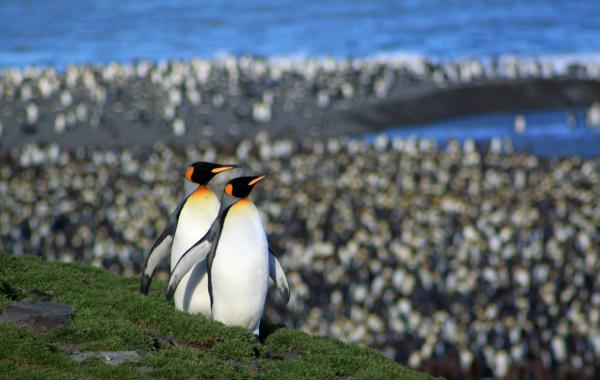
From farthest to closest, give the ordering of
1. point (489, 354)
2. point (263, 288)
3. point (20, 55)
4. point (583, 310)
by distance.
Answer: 1. point (20, 55)
2. point (583, 310)
3. point (489, 354)
4. point (263, 288)

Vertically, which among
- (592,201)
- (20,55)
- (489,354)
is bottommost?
(489,354)

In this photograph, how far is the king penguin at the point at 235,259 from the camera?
327 inches

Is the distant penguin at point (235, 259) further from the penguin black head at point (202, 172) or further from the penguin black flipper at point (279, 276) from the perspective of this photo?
the penguin black head at point (202, 172)

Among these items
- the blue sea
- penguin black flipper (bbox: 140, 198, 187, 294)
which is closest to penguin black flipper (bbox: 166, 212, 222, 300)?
penguin black flipper (bbox: 140, 198, 187, 294)

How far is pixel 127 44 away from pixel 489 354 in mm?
69887

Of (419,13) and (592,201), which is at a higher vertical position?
(419,13)

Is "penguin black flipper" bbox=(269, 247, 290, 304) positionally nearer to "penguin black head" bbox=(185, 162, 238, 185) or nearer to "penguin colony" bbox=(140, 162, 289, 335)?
"penguin colony" bbox=(140, 162, 289, 335)

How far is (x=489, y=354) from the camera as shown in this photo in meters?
17.1

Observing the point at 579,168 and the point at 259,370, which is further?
the point at 579,168

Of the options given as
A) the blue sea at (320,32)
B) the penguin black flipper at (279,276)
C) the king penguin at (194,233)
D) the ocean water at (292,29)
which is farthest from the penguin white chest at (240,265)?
the ocean water at (292,29)

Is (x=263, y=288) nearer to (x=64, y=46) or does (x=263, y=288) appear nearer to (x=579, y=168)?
(x=579, y=168)

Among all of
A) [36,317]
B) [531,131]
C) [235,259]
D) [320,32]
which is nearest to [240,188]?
[235,259]

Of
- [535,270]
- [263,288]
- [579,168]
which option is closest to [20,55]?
[579,168]

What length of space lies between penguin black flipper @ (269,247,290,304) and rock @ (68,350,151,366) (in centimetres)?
203
